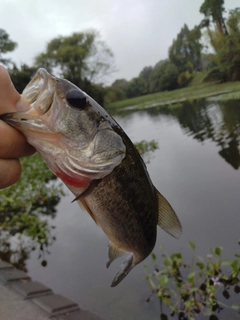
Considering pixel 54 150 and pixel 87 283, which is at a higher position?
pixel 54 150

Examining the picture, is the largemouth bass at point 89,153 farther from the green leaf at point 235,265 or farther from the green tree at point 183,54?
the green tree at point 183,54

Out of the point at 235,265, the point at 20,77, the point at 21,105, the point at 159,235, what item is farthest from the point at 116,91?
the point at 21,105

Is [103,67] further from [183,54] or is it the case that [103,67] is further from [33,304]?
[33,304]

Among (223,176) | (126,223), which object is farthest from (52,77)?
(223,176)

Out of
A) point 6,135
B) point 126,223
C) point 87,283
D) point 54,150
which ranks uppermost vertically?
point 6,135

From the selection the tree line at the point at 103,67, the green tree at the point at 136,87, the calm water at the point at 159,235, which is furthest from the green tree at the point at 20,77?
the calm water at the point at 159,235

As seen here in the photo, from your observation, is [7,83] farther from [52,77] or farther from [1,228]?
[1,228]

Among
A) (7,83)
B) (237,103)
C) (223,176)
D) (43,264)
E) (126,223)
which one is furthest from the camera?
(237,103)
